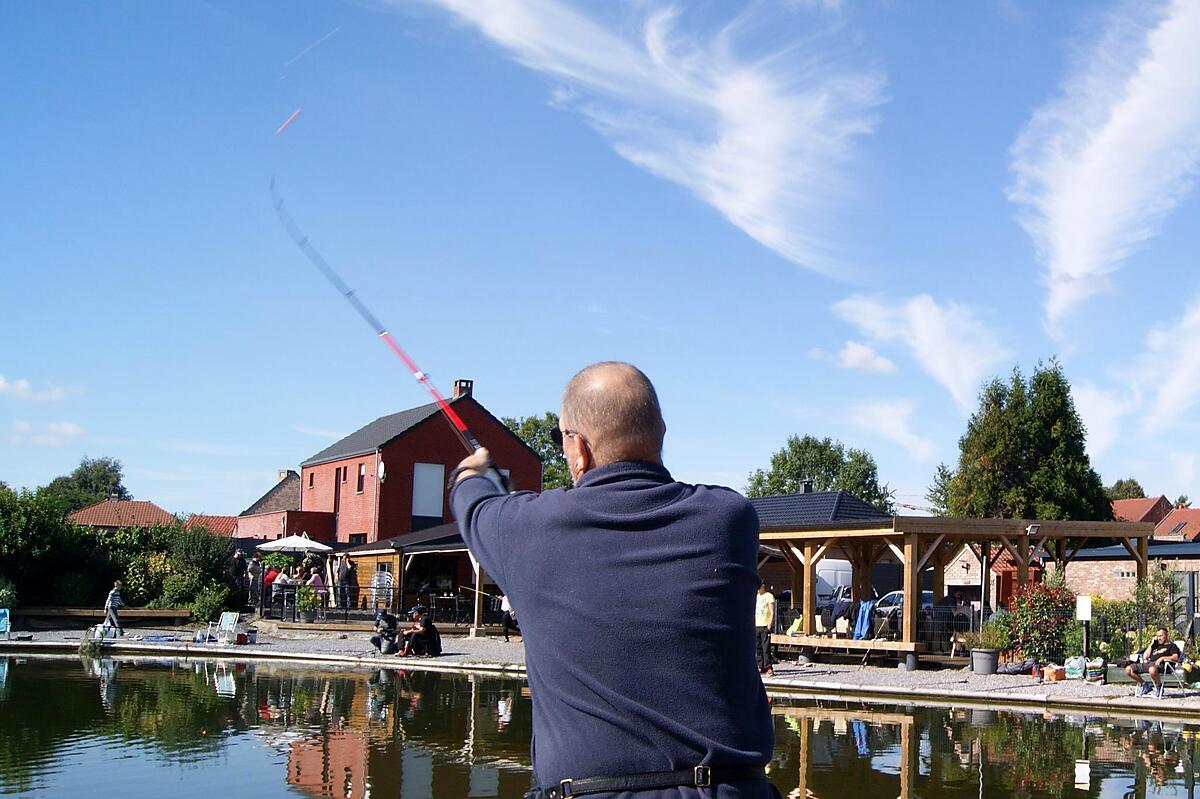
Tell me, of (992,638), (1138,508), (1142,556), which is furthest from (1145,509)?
(992,638)

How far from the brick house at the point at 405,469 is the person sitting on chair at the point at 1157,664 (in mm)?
27898

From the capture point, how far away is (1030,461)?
4859 centimetres

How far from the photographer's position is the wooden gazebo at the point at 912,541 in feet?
75.7

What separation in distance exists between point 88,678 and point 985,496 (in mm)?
37363

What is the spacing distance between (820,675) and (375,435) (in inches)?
1153

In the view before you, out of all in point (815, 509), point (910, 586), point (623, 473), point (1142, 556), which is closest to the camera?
point (623, 473)

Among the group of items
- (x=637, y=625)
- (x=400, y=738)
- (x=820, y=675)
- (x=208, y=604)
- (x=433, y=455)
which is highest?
(x=433, y=455)

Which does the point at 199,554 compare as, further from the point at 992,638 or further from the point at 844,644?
the point at 992,638

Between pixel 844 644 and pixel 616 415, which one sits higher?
pixel 616 415

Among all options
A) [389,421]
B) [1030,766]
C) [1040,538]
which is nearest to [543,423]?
[389,421]

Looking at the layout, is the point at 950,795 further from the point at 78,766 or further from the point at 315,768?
the point at 78,766

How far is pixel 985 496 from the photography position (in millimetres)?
48406

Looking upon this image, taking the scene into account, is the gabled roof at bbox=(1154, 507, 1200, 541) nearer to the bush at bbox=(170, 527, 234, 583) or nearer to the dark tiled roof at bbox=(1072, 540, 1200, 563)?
the dark tiled roof at bbox=(1072, 540, 1200, 563)

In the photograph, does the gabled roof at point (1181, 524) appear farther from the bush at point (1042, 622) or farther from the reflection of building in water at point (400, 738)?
the reflection of building in water at point (400, 738)
